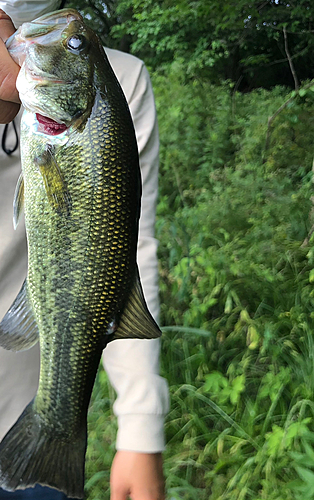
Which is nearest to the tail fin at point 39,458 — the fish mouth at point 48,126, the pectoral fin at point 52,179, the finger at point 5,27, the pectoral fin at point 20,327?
the pectoral fin at point 20,327

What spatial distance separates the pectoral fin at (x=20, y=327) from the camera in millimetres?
865

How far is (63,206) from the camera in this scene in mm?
830

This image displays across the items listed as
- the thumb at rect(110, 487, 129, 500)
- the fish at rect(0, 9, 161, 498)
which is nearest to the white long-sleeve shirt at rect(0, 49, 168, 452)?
the thumb at rect(110, 487, 129, 500)

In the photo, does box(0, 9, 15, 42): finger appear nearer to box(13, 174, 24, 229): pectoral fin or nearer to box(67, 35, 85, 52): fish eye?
box(67, 35, 85, 52): fish eye

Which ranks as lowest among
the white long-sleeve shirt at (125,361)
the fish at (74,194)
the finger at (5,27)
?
the white long-sleeve shirt at (125,361)

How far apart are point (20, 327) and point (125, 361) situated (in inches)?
22.7

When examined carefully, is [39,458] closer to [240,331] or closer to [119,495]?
[119,495]

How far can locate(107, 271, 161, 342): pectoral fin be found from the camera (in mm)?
869

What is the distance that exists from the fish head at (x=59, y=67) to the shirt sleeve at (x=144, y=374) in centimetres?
64

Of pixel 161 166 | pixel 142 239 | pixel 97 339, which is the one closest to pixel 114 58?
pixel 142 239

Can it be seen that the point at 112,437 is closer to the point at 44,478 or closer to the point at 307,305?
the point at 307,305

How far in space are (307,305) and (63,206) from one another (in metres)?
2.50

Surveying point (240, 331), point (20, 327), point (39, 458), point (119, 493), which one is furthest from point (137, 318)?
point (240, 331)

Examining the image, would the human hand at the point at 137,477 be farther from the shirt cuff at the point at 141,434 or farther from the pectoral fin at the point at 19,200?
the pectoral fin at the point at 19,200
